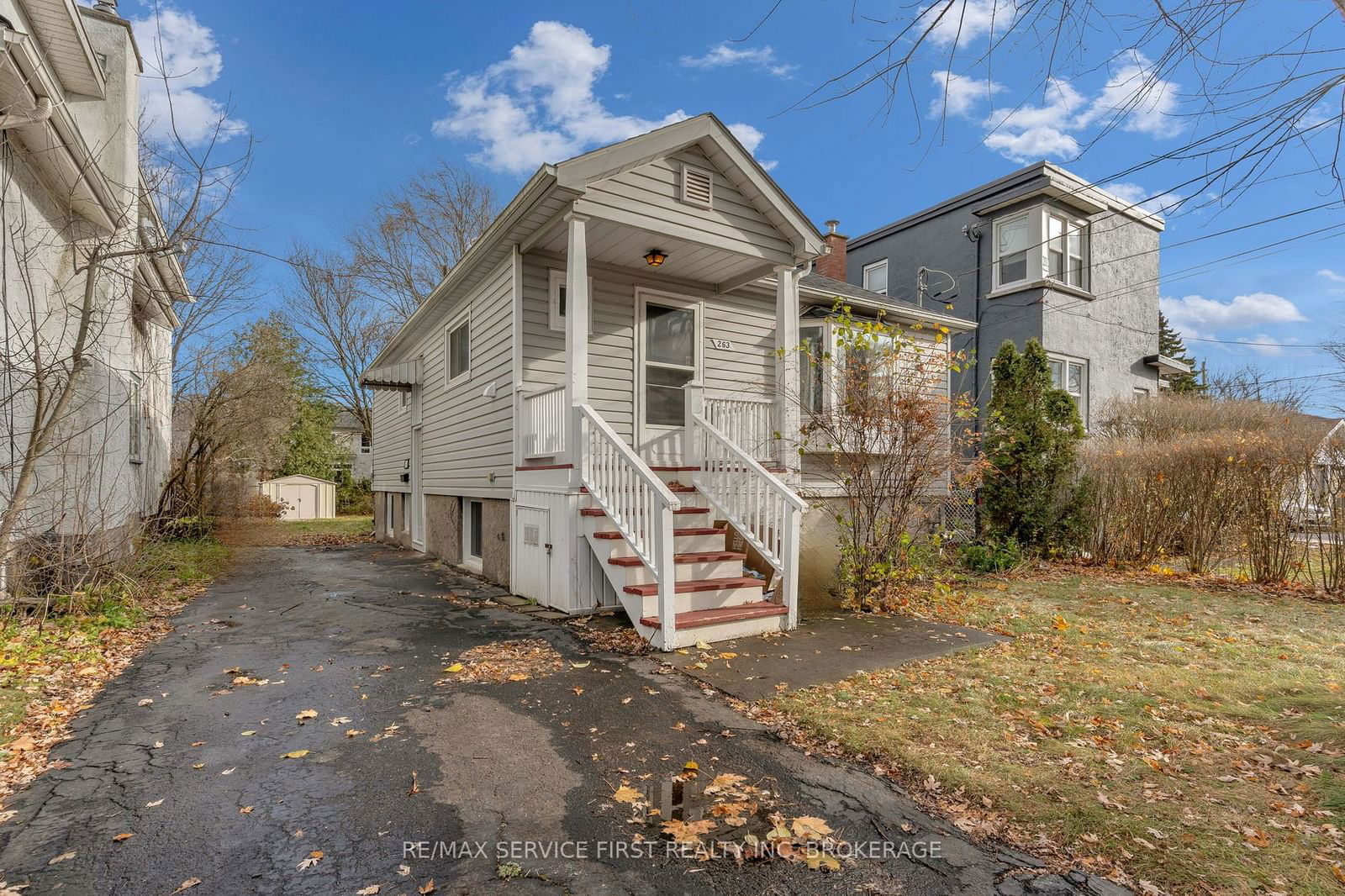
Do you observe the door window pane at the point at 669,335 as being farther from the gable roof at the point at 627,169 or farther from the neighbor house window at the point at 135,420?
the neighbor house window at the point at 135,420

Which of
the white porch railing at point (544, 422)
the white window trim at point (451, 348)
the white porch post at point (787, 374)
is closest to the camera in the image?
the white porch railing at point (544, 422)

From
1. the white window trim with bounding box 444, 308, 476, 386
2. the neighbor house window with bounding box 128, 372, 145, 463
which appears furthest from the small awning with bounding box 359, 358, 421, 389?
the neighbor house window with bounding box 128, 372, 145, 463

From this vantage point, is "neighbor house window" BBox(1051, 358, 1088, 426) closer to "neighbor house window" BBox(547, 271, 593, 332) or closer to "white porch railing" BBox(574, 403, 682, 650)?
"neighbor house window" BBox(547, 271, 593, 332)

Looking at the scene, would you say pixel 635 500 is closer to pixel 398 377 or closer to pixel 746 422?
pixel 746 422

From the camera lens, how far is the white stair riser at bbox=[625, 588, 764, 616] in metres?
5.43

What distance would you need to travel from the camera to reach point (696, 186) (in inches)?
273

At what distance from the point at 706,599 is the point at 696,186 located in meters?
4.26

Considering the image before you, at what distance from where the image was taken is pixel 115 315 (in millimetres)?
7758

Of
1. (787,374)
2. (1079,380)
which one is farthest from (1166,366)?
(787,374)

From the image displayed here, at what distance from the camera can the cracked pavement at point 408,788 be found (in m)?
2.27

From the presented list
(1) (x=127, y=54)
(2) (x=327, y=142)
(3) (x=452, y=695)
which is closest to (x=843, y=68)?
(3) (x=452, y=695)

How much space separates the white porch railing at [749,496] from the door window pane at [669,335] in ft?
3.52

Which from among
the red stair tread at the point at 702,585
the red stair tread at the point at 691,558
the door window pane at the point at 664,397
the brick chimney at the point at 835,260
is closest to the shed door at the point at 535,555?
the red stair tread at the point at 691,558

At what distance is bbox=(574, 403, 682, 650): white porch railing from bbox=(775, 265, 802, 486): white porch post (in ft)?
7.01
